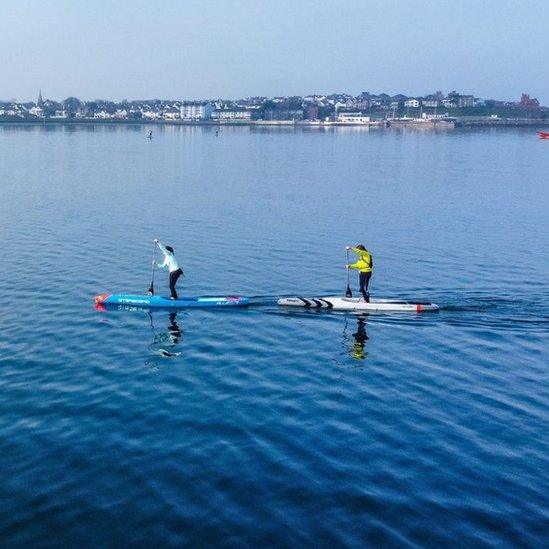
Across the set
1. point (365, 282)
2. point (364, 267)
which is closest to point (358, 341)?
point (365, 282)

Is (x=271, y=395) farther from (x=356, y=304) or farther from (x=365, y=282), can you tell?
(x=365, y=282)

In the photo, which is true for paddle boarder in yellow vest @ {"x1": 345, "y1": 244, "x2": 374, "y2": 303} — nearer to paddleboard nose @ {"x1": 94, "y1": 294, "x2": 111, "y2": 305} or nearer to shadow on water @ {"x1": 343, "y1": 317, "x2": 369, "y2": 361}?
shadow on water @ {"x1": 343, "y1": 317, "x2": 369, "y2": 361}

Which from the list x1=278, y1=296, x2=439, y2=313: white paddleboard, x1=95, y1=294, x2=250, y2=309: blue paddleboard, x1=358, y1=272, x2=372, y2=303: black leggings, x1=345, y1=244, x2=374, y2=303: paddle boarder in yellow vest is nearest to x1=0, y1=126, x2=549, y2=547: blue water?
x1=278, y1=296, x2=439, y2=313: white paddleboard

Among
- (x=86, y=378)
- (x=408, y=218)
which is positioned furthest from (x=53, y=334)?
(x=408, y=218)

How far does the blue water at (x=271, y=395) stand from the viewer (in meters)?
16.8

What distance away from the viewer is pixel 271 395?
24109 mm

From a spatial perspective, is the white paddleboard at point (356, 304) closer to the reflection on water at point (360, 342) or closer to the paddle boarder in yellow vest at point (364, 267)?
the paddle boarder in yellow vest at point (364, 267)

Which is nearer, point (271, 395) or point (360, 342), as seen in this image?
point (271, 395)

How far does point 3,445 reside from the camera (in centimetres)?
2000

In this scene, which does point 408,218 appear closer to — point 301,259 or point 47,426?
point 301,259

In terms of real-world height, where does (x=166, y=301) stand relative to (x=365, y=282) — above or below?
below

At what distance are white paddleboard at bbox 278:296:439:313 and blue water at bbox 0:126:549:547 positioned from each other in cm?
63

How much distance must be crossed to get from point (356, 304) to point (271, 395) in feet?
38.5

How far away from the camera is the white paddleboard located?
113 feet
